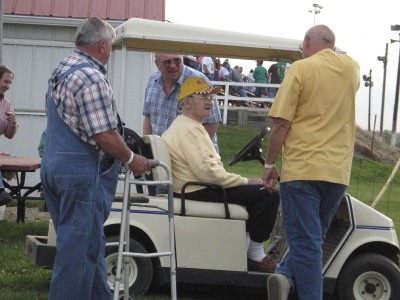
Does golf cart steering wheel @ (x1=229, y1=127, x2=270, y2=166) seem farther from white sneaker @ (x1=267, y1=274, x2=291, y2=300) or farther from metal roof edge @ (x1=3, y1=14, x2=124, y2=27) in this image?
metal roof edge @ (x1=3, y1=14, x2=124, y2=27)

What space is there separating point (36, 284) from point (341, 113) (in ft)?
9.37

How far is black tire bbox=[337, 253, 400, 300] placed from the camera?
696cm

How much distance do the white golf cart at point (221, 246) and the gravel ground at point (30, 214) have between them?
4.85 meters

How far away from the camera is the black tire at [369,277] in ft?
22.9

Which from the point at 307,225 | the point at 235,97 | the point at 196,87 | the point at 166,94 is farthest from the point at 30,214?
the point at 235,97

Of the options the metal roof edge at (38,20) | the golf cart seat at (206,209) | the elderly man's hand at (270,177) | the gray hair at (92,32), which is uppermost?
the metal roof edge at (38,20)

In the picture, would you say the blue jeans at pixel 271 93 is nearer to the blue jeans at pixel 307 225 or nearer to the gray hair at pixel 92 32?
the blue jeans at pixel 307 225

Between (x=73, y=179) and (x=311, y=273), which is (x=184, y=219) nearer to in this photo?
(x=311, y=273)

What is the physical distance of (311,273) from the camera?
241 inches

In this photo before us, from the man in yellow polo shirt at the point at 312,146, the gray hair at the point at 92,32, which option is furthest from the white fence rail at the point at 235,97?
the gray hair at the point at 92,32

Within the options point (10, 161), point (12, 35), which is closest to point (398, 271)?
point (10, 161)

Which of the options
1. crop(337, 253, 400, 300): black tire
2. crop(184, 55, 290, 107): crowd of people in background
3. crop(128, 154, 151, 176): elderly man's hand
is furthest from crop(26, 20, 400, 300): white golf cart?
crop(184, 55, 290, 107): crowd of people in background

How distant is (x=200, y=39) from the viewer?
7441 millimetres

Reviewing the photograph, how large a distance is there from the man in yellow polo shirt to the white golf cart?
0.77 metres
